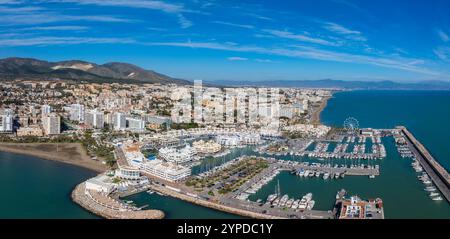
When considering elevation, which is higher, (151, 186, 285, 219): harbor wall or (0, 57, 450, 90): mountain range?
(0, 57, 450, 90): mountain range

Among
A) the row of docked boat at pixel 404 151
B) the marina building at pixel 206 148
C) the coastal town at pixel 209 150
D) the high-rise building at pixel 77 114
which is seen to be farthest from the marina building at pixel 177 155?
the high-rise building at pixel 77 114

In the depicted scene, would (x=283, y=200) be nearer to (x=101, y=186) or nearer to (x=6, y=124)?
(x=101, y=186)

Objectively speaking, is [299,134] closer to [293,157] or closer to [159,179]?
[293,157]

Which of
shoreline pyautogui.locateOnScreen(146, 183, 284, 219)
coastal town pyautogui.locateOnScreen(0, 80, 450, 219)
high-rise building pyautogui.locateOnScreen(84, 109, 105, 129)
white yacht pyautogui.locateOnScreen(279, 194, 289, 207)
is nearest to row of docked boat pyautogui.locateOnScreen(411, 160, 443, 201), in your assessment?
coastal town pyautogui.locateOnScreen(0, 80, 450, 219)

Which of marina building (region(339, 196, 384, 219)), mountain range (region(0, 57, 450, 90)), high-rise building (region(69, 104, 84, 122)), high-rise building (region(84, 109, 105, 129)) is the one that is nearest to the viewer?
marina building (region(339, 196, 384, 219))

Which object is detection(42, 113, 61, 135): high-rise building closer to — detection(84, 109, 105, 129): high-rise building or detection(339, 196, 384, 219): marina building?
detection(84, 109, 105, 129): high-rise building

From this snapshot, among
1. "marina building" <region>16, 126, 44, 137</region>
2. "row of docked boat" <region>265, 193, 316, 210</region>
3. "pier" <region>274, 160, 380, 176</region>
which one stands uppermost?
"marina building" <region>16, 126, 44, 137</region>

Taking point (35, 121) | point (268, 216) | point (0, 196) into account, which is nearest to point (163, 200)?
point (268, 216)
